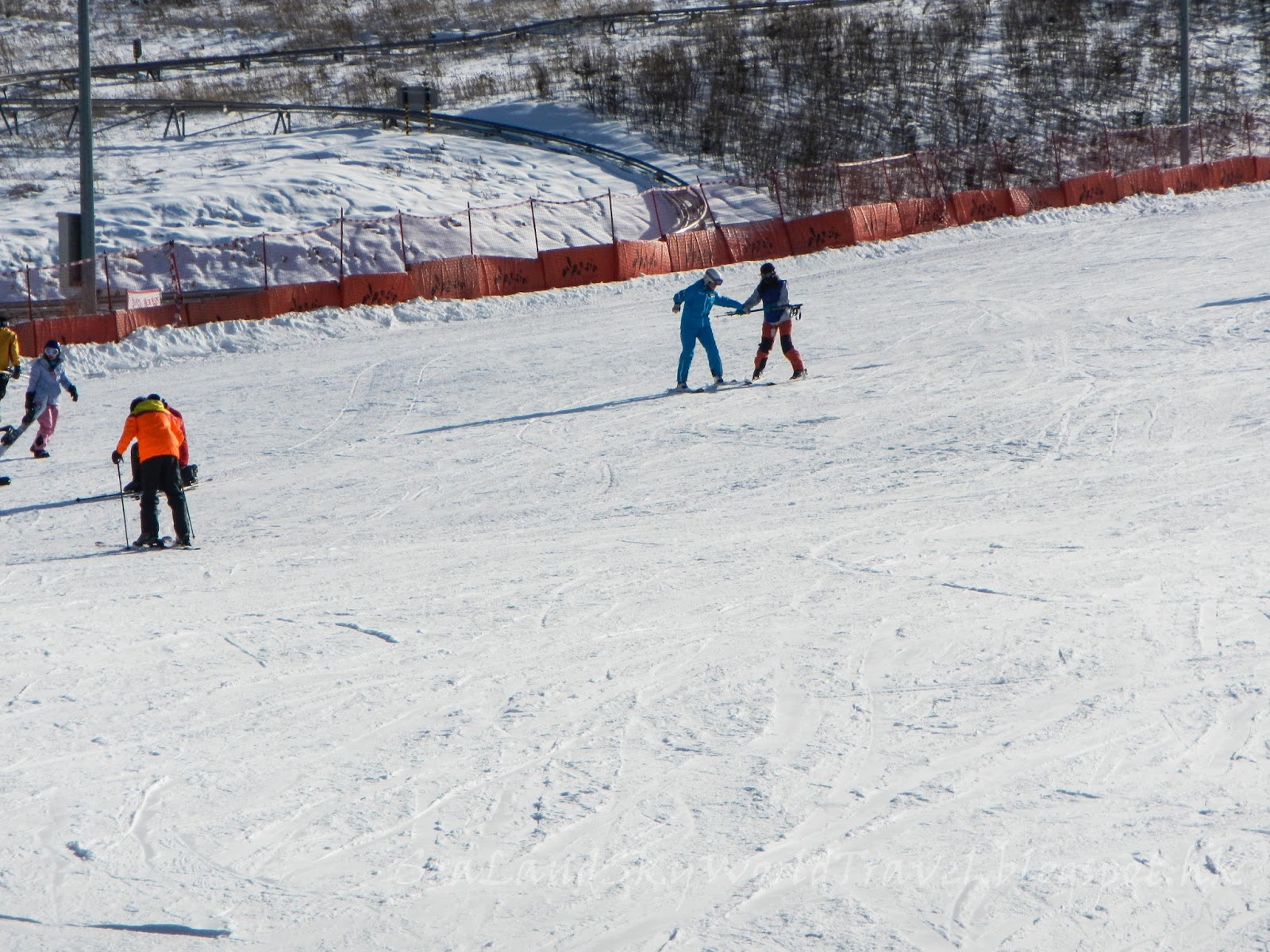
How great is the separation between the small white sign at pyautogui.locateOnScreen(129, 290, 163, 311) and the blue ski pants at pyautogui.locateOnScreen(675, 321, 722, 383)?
11.6 meters

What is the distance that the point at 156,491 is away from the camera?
10680 millimetres

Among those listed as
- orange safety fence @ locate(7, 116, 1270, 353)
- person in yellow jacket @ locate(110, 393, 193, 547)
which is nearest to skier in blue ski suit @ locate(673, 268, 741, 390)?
person in yellow jacket @ locate(110, 393, 193, 547)

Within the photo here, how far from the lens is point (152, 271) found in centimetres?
2644

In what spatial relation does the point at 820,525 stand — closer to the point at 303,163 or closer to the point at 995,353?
the point at 995,353

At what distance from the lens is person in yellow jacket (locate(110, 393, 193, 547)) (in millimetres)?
10617

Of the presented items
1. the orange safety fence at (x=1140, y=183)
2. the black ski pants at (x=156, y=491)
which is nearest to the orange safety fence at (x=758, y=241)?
the orange safety fence at (x=1140, y=183)

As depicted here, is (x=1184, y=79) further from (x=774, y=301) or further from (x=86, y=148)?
(x=86, y=148)

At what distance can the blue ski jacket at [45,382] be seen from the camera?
14.6 meters

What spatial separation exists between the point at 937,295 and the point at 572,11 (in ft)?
133

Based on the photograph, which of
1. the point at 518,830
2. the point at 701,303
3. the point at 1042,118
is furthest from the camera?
the point at 1042,118

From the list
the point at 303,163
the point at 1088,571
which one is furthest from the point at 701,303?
the point at 303,163

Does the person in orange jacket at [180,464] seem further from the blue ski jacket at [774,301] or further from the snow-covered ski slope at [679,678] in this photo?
the blue ski jacket at [774,301]

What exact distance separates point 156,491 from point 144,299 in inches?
528

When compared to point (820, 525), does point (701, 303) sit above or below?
above
